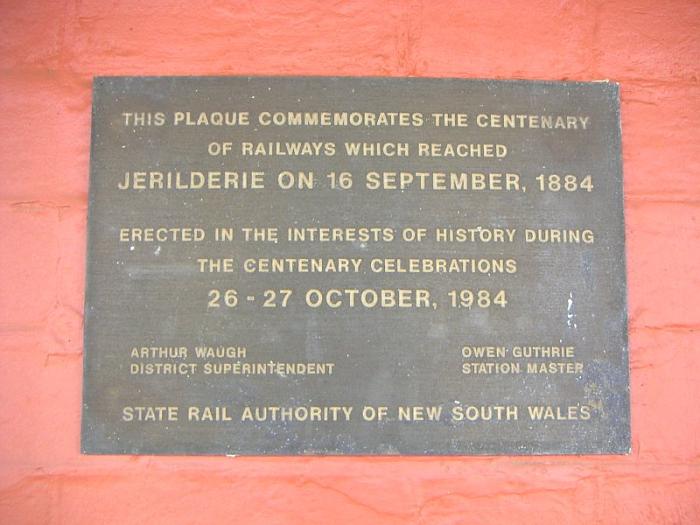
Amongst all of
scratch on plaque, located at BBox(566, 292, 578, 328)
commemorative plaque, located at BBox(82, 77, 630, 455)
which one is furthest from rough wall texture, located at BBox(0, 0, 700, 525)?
scratch on plaque, located at BBox(566, 292, 578, 328)

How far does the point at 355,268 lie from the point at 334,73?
56cm

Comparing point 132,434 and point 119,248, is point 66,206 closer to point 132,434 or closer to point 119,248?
point 119,248

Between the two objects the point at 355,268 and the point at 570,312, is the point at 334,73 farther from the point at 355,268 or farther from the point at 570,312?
the point at 570,312

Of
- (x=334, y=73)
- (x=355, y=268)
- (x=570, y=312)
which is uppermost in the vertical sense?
(x=334, y=73)

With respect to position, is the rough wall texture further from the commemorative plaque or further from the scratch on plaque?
the scratch on plaque

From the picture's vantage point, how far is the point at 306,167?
1724 mm

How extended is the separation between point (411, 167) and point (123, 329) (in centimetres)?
90

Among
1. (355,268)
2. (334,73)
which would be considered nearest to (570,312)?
(355,268)

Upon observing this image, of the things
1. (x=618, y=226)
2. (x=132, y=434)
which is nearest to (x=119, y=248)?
(x=132, y=434)

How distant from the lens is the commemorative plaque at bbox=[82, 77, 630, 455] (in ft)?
5.45

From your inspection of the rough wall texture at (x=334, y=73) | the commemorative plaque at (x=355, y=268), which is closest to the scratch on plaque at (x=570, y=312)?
the commemorative plaque at (x=355, y=268)

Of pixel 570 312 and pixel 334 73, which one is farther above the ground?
pixel 334 73

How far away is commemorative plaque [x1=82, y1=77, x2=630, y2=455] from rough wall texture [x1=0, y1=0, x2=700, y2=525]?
0.06 metres

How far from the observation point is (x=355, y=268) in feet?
5.56
